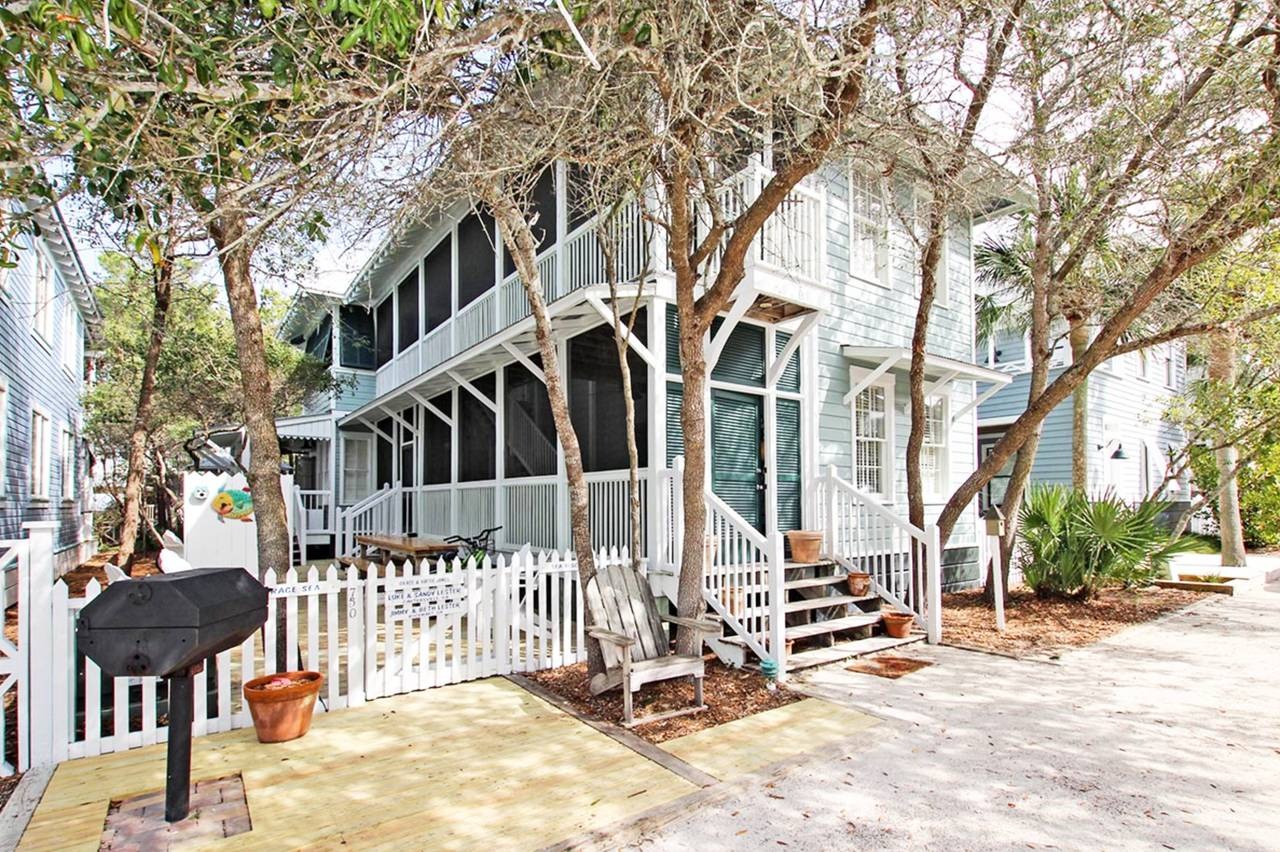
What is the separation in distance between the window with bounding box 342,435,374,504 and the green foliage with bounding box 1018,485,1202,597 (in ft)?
44.8

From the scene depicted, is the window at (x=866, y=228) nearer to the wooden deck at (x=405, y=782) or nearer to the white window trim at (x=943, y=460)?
the white window trim at (x=943, y=460)

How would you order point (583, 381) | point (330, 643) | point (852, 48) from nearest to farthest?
point (330, 643)
point (852, 48)
point (583, 381)

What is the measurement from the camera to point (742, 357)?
331 inches

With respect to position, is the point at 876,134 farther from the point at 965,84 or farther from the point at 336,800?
the point at 336,800

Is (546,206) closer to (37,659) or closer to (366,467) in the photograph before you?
(37,659)

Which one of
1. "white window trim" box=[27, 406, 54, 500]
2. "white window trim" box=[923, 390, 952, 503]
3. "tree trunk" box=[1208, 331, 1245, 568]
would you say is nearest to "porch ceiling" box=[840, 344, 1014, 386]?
"white window trim" box=[923, 390, 952, 503]

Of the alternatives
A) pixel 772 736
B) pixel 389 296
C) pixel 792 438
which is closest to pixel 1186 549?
pixel 792 438

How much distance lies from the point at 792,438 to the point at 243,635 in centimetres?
657

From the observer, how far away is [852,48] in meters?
5.78

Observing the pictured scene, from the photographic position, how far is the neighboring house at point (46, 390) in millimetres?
9633

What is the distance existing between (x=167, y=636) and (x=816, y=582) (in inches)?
238

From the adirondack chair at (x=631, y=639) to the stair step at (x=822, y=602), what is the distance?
5.78 ft

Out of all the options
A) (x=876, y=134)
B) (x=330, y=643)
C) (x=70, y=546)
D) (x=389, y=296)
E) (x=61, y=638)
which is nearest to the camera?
(x=61, y=638)

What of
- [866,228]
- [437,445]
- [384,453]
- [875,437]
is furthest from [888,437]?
[384,453]
